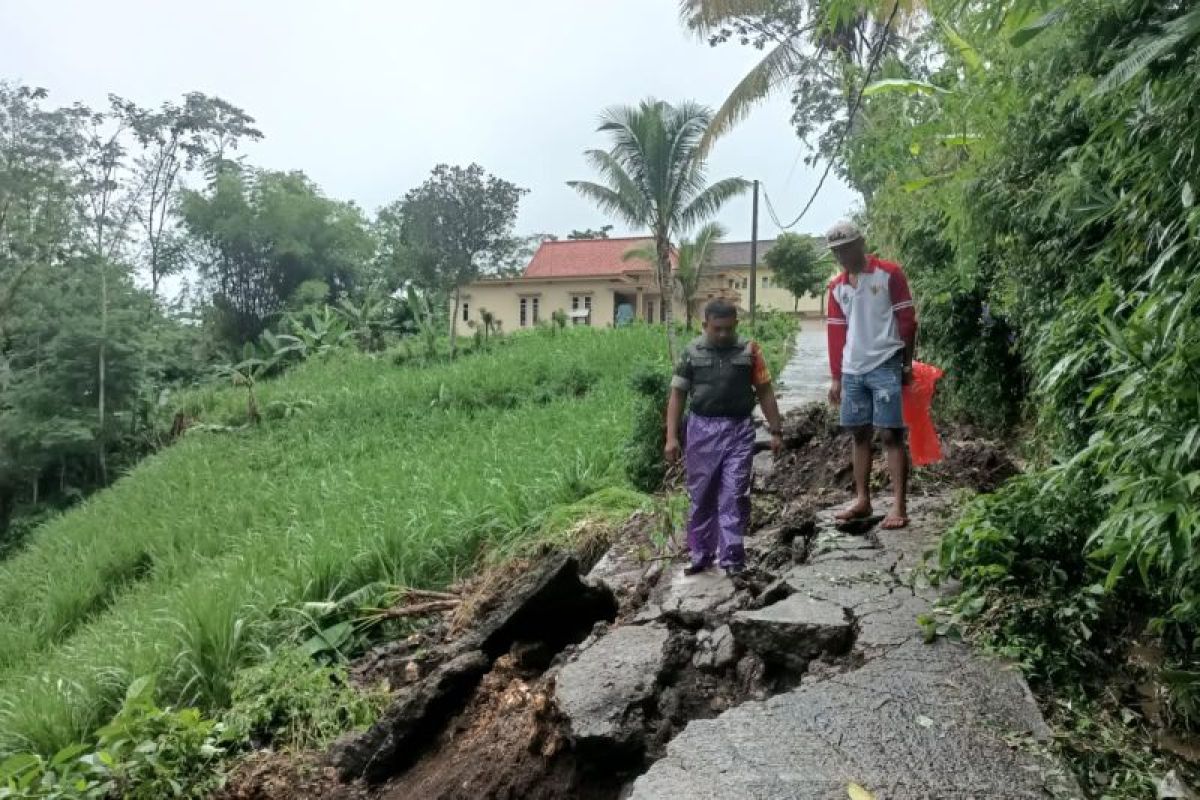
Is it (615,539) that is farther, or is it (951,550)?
(615,539)

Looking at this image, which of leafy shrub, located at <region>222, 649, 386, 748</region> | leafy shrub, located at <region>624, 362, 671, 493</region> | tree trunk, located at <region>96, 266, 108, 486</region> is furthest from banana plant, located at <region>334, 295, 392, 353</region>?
leafy shrub, located at <region>222, 649, 386, 748</region>

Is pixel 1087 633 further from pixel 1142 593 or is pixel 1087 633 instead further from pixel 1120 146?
pixel 1120 146

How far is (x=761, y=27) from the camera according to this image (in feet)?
52.5

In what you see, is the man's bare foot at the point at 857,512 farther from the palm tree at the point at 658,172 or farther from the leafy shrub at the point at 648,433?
the palm tree at the point at 658,172

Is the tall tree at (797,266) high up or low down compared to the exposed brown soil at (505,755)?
up

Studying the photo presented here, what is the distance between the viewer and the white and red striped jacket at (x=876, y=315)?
14.0 ft

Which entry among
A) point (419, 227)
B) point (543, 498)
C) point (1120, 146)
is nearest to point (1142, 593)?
point (1120, 146)

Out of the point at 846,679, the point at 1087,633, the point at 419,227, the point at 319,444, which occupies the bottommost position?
the point at 319,444

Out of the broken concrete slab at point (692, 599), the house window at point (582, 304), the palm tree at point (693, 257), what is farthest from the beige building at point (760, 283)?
the broken concrete slab at point (692, 599)

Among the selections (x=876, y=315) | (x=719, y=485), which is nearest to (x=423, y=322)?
(x=719, y=485)

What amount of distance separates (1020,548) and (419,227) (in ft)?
71.3

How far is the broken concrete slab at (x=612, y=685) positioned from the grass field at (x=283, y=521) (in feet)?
8.92

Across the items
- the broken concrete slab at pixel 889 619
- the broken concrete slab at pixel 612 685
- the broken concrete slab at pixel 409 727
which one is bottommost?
the broken concrete slab at pixel 409 727

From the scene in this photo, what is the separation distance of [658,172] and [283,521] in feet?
36.5
